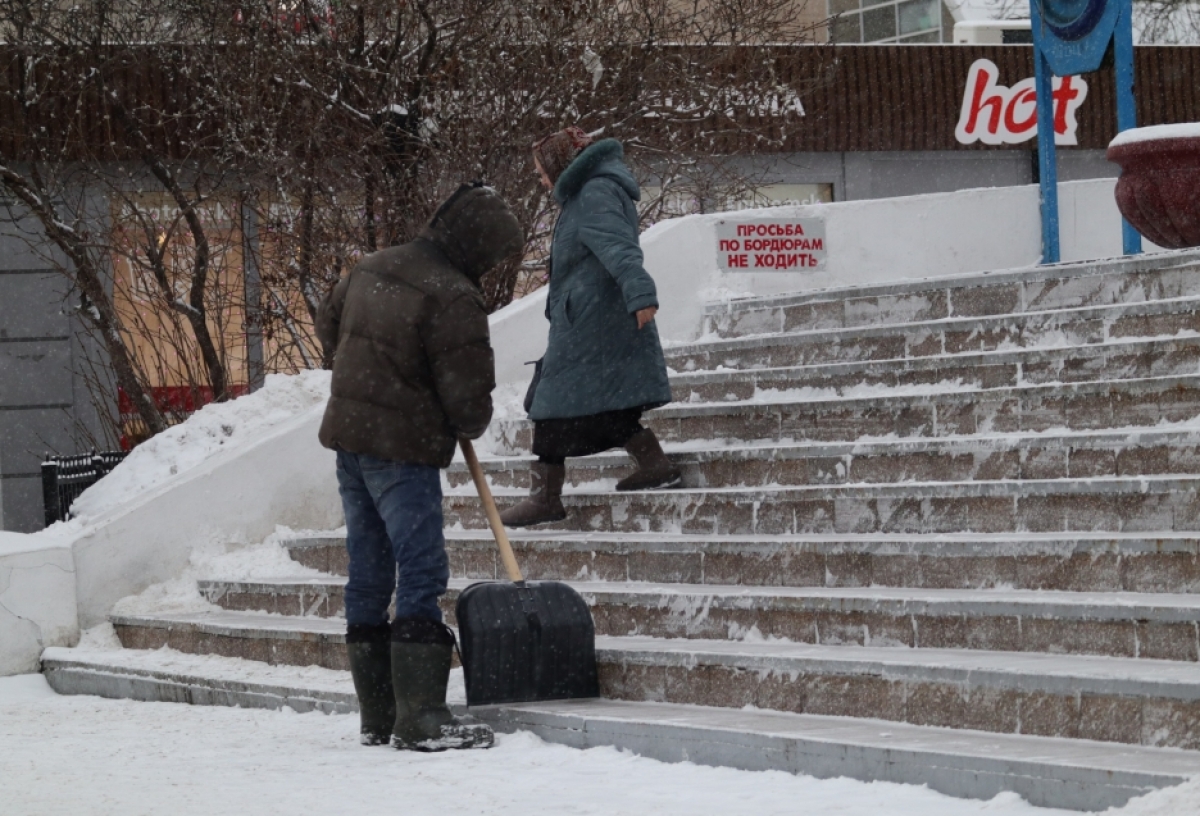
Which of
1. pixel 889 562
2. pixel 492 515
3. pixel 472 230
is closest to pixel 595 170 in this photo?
pixel 472 230

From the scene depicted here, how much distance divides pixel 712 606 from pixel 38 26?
383 inches

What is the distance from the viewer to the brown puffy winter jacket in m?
5.68

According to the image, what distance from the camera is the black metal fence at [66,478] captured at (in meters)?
10.4

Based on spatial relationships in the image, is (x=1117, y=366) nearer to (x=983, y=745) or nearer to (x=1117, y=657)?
(x=1117, y=657)

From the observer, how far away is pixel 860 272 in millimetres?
10461

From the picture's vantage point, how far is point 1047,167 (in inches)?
431

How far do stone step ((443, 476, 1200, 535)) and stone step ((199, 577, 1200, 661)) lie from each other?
42cm

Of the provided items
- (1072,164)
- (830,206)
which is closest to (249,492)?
(830,206)

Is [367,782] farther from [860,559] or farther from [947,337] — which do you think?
[947,337]

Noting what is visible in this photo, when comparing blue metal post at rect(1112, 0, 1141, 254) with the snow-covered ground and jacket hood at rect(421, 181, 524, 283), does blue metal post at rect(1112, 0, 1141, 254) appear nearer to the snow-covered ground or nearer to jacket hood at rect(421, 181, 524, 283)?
jacket hood at rect(421, 181, 524, 283)

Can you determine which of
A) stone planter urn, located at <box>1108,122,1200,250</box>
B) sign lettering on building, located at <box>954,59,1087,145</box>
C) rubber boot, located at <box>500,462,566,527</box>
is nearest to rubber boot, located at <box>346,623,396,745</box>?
A: rubber boot, located at <box>500,462,566,527</box>

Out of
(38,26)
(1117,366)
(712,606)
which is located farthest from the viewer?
(38,26)

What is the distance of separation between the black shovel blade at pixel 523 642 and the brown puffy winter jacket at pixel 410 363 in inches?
20.7

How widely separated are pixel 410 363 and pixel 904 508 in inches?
77.5
